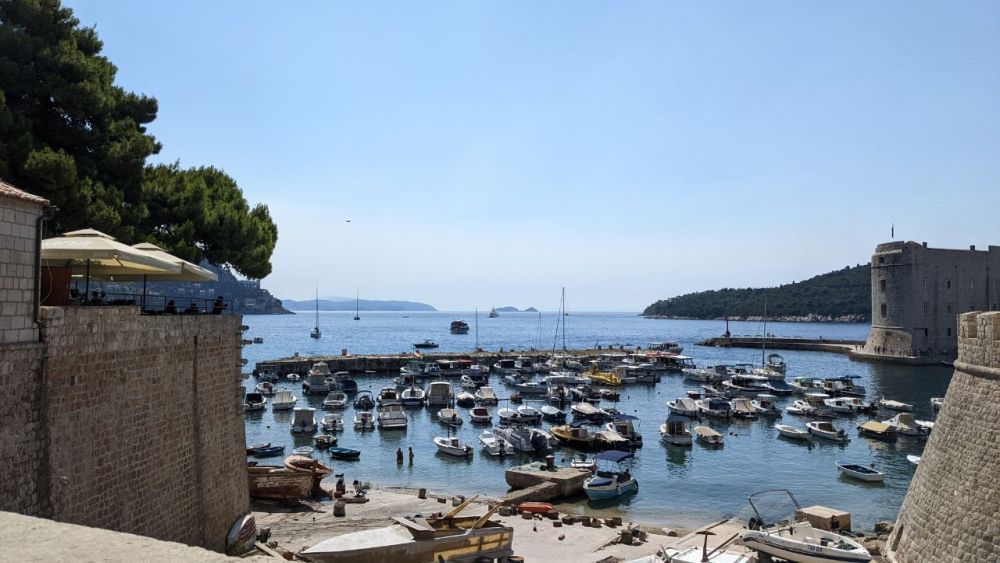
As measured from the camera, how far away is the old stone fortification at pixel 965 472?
12742 mm

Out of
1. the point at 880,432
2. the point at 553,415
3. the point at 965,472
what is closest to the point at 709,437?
the point at 553,415

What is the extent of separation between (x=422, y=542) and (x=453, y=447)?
61.1ft

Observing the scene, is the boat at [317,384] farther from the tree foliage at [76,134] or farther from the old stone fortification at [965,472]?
the old stone fortification at [965,472]

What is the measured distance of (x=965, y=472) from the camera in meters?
13.5

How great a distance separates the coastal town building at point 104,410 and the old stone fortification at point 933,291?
75.2m

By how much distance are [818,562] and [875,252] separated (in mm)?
70085

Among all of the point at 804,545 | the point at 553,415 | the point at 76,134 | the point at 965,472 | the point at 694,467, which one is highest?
the point at 76,134

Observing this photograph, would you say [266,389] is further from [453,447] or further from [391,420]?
[453,447]

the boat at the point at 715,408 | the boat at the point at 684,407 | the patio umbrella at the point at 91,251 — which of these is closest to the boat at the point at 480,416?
the boat at the point at 684,407

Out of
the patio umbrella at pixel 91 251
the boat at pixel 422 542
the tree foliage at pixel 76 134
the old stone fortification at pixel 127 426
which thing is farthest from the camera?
the tree foliage at pixel 76 134

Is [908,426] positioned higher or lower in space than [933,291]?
lower

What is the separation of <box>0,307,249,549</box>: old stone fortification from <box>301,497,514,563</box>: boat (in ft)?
8.83

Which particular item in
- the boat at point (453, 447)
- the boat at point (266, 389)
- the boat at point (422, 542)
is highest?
the boat at point (422, 542)

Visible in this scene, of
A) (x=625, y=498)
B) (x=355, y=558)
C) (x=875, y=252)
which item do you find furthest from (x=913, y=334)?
(x=355, y=558)
